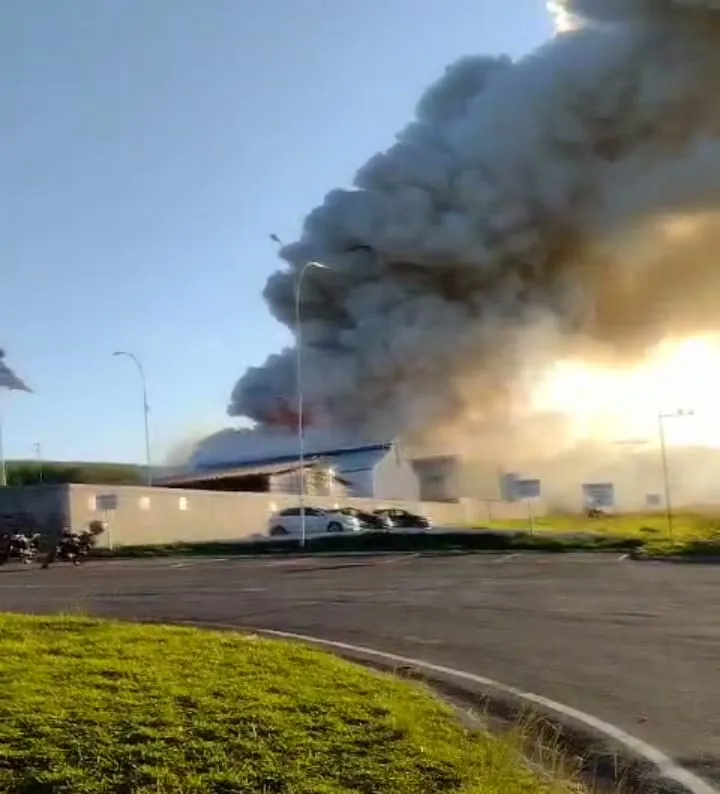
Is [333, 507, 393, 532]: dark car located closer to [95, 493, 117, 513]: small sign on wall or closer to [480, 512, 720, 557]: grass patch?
[480, 512, 720, 557]: grass patch

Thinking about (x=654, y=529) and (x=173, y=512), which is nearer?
(x=654, y=529)

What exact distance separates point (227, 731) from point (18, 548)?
23818 millimetres

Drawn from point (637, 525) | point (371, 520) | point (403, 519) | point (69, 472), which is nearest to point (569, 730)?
point (637, 525)

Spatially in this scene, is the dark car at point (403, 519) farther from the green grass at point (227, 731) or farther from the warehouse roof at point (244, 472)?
the green grass at point (227, 731)

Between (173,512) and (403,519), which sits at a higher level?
(173,512)

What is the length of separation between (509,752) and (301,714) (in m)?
1.11

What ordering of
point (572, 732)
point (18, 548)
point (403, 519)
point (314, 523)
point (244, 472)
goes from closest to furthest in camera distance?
point (572, 732), point (18, 548), point (314, 523), point (403, 519), point (244, 472)

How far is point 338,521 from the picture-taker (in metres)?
37.8

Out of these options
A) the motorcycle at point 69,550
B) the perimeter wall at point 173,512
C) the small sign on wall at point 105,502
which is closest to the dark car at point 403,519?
the perimeter wall at point 173,512

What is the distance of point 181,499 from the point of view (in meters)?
36.9

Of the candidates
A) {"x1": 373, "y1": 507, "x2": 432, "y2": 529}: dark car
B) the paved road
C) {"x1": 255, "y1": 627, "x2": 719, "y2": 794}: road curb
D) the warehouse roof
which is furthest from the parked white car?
{"x1": 255, "y1": 627, "x2": 719, "y2": 794}: road curb

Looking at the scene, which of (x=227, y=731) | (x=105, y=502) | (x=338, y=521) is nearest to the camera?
(x=227, y=731)

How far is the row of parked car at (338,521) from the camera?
124 ft

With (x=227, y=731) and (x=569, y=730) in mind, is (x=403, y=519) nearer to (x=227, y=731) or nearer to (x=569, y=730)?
(x=569, y=730)
